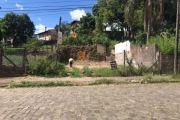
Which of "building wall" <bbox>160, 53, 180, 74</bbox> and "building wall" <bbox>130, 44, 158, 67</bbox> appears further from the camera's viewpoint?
"building wall" <bbox>130, 44, 158, 67</bbox>

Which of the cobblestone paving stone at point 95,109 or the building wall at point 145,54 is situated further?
the building wall at point 145,54

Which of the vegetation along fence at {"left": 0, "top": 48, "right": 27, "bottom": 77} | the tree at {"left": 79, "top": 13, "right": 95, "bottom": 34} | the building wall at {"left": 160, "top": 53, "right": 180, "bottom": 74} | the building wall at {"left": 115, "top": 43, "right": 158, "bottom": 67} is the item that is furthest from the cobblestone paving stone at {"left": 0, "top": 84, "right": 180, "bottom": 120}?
the tree at {"left": 79, "top": 13, "right": 95, "bottom": 34}

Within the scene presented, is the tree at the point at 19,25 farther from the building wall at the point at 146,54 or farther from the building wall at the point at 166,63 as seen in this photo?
the building wall at the point at 166,63

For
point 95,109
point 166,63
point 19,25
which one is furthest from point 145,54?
point 19,25

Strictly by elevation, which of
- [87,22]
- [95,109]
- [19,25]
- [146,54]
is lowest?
[95,109]

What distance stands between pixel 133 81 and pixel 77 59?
25488 mm

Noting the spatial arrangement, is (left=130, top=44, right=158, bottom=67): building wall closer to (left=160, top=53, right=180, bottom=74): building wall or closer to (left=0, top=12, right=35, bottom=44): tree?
(left=160, top=53, right=180, bottom=74): building wall

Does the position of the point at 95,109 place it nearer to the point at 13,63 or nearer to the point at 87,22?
the point at 13,63

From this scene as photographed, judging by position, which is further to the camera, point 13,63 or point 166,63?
point 166,63

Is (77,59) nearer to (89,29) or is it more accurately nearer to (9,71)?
(89,29)

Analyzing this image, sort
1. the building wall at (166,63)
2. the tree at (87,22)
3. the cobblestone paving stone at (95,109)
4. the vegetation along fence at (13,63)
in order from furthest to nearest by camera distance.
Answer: the tree at (87,22) < the building wall at (166,63) < the vegetation along fence at (13,63) < the cobblestone paving stone at (95,109)

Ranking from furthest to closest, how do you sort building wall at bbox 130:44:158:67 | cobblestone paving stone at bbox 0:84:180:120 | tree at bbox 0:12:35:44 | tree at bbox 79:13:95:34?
tree at bbox 0:12:35:44, tree at bbox 79:13:95:34, building wall at bbox 130:44:158:67, cobblestone paving stone at bbox 0:84:180:120

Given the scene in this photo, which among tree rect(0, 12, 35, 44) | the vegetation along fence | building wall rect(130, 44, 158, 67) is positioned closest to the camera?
the vegetation along fence

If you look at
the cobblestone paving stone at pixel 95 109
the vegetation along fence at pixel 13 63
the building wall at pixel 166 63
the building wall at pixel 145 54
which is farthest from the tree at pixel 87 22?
the cobblestone paving stone at pixel 95 109
